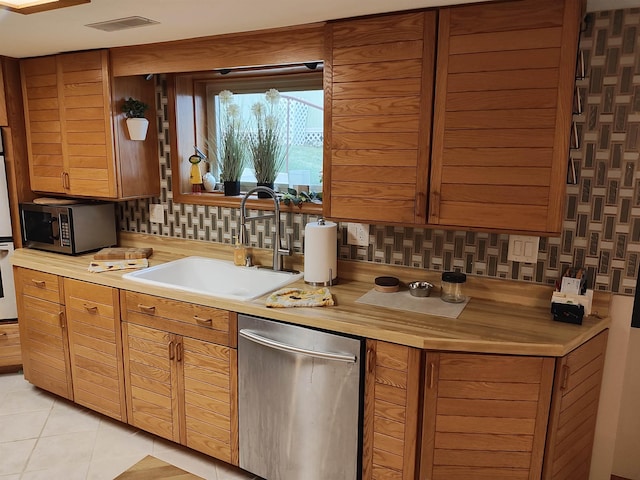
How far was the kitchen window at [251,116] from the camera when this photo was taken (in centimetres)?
269

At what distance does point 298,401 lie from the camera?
203cm

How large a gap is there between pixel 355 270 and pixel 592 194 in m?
1.12

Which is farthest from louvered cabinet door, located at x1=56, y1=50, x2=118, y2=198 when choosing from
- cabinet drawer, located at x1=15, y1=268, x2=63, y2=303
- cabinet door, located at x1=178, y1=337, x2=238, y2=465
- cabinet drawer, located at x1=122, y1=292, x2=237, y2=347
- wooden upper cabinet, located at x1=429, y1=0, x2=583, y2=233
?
wooden upper cabinet, located at x1=429, y1=0, x2=583, y2=233

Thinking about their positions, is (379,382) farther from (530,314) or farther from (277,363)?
(530,314)

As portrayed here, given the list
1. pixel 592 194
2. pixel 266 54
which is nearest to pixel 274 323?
pixel 266 54

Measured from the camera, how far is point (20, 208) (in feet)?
10.1

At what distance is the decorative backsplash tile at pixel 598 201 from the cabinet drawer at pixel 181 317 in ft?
3.13

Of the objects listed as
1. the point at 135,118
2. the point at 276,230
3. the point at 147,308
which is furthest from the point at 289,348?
the point at 135,118

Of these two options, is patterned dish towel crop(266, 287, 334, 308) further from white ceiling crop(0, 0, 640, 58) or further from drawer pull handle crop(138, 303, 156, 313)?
white ceiling crop(0, 0, 640, 58)

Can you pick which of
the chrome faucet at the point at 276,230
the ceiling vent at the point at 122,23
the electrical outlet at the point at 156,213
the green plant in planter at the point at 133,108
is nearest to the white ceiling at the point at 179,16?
the ceiling vent at the point at 122,23

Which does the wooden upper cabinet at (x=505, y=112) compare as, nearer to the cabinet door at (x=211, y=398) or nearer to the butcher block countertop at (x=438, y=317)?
the butcher block countertop at (x=438, y=317)

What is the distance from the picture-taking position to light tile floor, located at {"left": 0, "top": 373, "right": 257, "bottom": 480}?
2344mm

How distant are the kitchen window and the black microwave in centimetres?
57

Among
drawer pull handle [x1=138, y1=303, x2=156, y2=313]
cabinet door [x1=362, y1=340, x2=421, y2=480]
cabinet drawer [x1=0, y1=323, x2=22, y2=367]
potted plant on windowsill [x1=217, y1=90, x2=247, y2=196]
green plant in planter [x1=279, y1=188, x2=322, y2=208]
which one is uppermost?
potted plant on windowsill [x1=217, y1=90, x2=247, y2=196]
